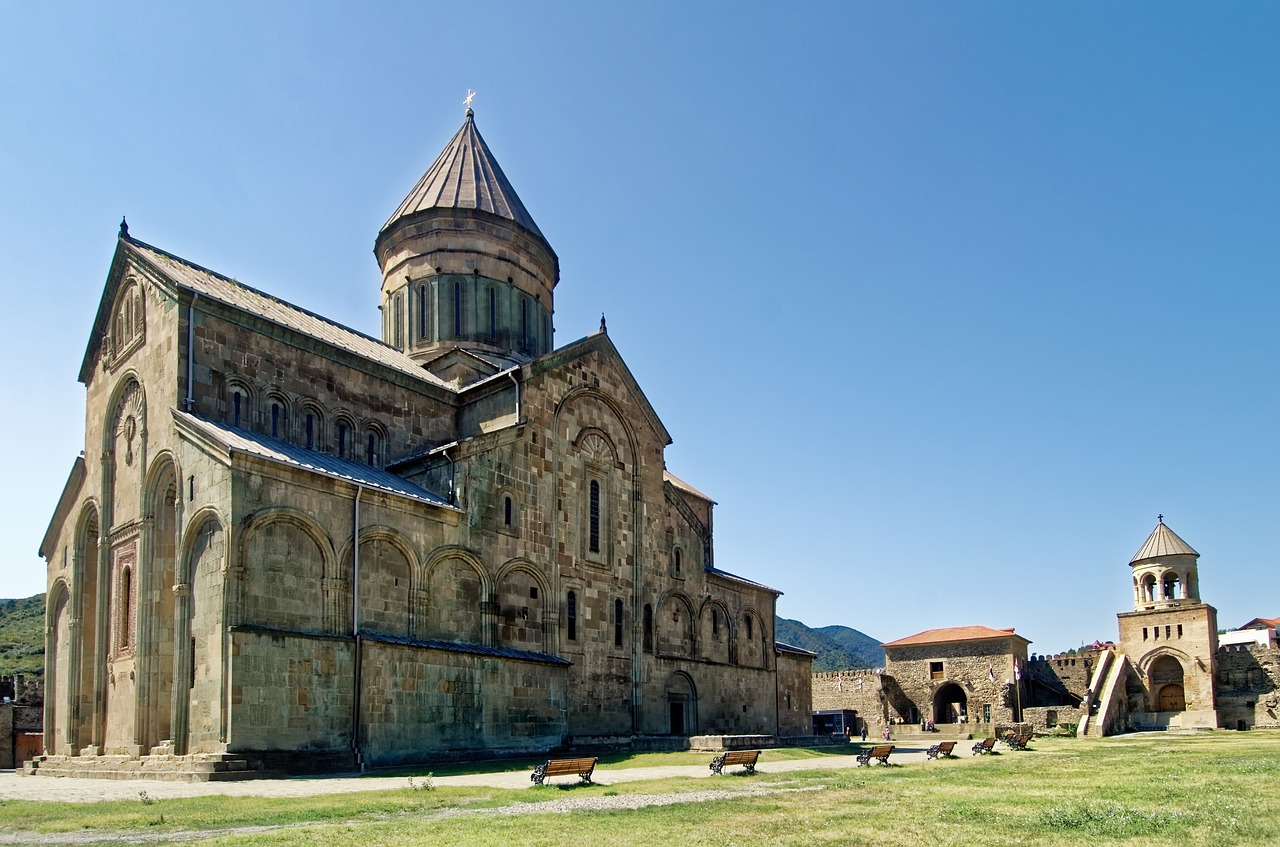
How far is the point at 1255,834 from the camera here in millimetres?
11414

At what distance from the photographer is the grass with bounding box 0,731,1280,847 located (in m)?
11.4

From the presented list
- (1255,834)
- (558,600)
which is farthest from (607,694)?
(1255,834)

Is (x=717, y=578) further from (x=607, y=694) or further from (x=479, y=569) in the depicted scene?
(x=479, y=569)

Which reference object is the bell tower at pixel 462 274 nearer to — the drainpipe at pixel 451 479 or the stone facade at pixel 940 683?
the drainpipe at pixel 451 479

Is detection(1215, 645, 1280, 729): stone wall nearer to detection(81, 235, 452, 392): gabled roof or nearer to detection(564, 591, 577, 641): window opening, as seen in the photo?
detection(564, 591, 577, 641): window opening

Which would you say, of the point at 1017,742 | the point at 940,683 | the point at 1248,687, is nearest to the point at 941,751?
the point at 1017,742

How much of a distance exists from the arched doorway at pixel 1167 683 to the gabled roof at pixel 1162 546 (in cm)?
567

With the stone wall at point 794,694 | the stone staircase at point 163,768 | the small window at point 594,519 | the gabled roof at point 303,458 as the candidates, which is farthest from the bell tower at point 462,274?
the stone staircase at point 163,768

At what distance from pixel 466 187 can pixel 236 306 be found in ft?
44.7

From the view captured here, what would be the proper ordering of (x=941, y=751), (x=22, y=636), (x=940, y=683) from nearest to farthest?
(x=941, y=751) → (x=940, y=683) → (x=22, y=636)

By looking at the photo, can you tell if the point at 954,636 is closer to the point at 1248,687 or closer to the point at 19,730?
the point at 1248,687

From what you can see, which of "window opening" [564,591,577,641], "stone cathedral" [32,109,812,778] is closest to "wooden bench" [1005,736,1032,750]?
"stone cathedral" [32,109,812,778]

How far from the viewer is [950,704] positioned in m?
60.8

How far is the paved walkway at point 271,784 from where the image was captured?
17.1m
